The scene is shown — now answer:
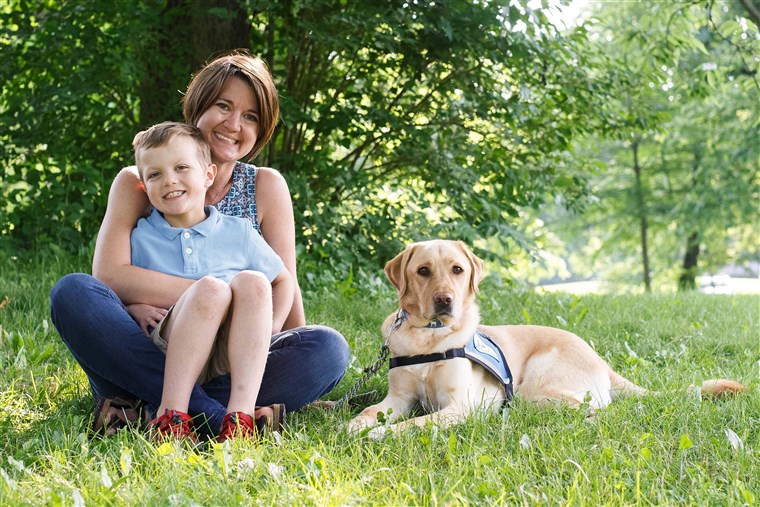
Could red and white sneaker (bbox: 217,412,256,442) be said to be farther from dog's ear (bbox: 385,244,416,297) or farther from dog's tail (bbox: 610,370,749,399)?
dog's tail (bbox: 610,370,749,399)

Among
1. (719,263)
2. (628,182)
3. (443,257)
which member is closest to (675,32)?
(443,257)

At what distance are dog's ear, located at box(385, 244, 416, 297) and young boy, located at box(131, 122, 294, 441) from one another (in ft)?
1.65

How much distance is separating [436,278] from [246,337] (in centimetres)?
101

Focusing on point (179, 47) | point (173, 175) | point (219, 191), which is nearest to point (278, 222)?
point (219, 191)

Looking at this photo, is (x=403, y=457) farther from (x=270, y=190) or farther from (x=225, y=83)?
(x=225, y=83)

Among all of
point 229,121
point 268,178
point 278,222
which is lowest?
point 278,222

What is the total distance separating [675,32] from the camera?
7.95m

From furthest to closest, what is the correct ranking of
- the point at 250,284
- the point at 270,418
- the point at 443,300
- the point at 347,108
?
the point at 347,108 → the point at 443,300 → the point at 270,418 → the point at 250,284

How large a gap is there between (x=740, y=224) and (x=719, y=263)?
4.09 meters

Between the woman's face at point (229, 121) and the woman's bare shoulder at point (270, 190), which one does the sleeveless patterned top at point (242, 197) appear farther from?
Answer: the woman's face at point (229, 121)

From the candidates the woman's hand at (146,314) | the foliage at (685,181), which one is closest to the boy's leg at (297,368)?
the woman's hand at (146,314)

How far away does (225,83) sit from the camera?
12.1ft

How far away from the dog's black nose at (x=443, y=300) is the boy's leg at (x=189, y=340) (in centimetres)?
104

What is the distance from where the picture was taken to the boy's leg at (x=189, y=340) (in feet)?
9.69
